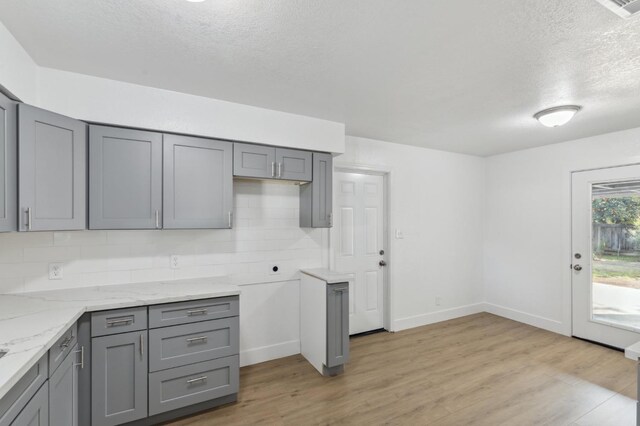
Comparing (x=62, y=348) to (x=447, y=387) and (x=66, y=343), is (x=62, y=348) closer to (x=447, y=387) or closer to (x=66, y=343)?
(x=66, y=343)

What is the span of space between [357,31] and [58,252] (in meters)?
2.70

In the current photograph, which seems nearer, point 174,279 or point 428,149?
point 174,279

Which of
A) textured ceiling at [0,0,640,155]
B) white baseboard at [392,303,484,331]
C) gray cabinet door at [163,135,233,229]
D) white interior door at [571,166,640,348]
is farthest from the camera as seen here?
white baseboard at [392,303,484,331]

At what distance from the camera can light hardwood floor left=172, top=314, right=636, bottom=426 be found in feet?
7.61

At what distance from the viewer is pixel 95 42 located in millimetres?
1803

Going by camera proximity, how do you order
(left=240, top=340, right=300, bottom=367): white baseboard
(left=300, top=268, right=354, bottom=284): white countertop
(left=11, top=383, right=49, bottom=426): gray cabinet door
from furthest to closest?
(left=240, top=340, right=300, bottom=367): white baseboard < (left=300, top=268, right=354, bottom=284): white countertop < (left=11, top=383, right=49, bottom=426): gray cabinet door

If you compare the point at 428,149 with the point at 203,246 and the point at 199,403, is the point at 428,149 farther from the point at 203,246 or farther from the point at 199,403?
the point at 199,403

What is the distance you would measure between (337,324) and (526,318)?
10.5ft

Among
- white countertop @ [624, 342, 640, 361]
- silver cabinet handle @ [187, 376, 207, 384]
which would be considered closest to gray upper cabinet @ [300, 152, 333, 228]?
silver cabinet handle @ [187, 376, 207, 384]

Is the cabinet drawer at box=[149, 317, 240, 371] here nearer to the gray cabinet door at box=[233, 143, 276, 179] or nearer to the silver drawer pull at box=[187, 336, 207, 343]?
the silver drawer pull at box=[187, 336, 207, 343]

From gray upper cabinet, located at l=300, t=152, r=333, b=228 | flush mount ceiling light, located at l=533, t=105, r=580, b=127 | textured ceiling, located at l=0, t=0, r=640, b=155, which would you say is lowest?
gray upper cabinet, located at l=300, t=152, r=333, b=228

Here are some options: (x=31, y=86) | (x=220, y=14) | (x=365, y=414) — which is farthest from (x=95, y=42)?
(x=365, y=414)

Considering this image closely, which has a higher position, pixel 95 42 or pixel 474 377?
pixel 95 42

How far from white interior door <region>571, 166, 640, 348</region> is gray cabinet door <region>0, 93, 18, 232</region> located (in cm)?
547
